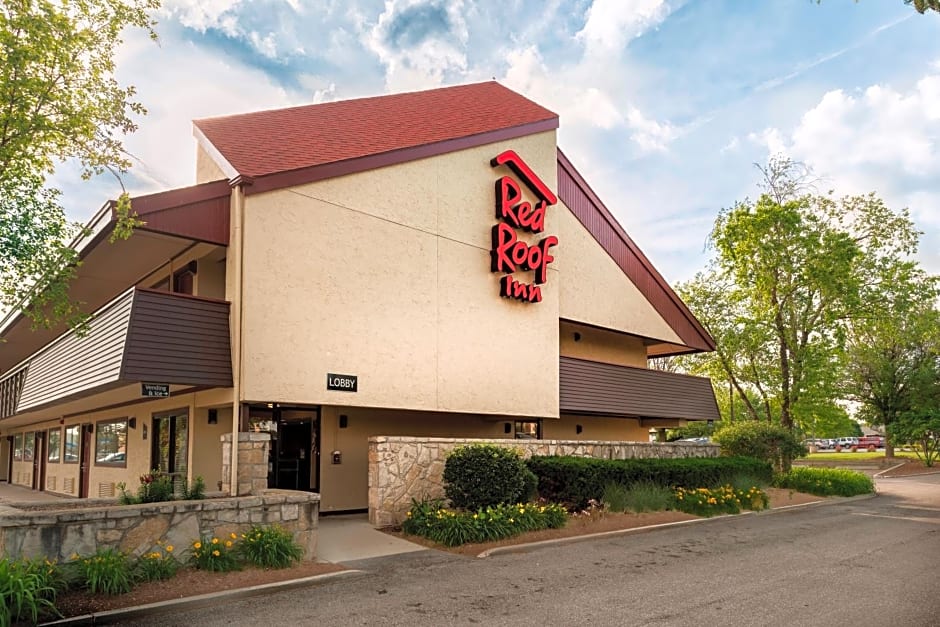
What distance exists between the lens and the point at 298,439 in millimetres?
16375

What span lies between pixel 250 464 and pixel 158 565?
9.33 ft

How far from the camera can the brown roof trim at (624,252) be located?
21.2m

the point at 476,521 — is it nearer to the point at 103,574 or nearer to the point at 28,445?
the point at 103,574

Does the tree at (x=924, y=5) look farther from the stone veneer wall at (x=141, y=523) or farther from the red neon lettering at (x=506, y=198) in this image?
A: the red neon lettering at (x=506, y=198)

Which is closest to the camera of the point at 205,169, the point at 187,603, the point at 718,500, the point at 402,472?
the point at 187,603

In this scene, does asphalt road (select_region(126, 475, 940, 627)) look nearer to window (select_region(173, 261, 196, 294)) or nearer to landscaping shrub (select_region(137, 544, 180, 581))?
landscaping shrub (select_region(137, 544, 180, 581))

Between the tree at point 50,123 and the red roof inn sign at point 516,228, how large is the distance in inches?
350

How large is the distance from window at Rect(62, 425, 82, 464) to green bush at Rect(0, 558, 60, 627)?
54.9 ft

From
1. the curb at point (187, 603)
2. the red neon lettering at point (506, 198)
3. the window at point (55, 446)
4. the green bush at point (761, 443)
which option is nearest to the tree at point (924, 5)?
the curb at point (187, 603)

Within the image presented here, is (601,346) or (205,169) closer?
(205,169)

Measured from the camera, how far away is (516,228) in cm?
1830

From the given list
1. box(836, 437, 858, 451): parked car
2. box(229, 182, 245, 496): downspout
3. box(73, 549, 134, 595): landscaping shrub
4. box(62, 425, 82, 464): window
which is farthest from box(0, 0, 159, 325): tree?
box(836, 437, 858, 451): parked car

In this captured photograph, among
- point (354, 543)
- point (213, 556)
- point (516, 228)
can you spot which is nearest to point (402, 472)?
point (354, 543)

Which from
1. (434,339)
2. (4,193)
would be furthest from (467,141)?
(4,193)
